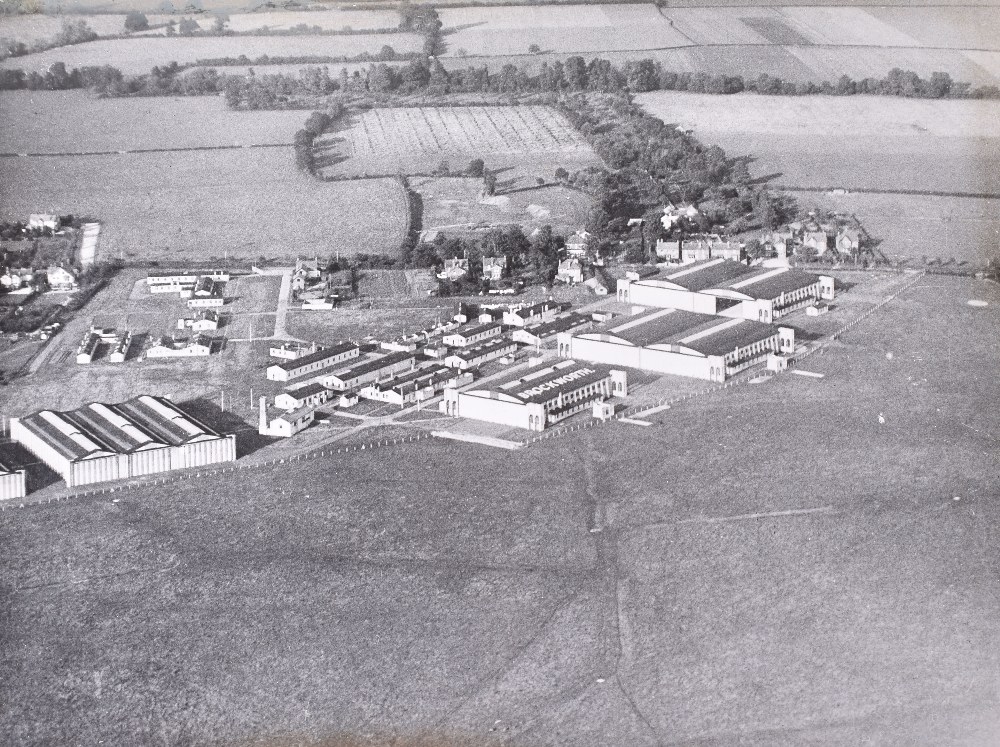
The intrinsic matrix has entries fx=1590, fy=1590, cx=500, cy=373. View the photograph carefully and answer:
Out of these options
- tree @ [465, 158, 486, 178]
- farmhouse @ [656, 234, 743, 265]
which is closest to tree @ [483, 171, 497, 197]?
tree @ [465, 158, 486, 178]

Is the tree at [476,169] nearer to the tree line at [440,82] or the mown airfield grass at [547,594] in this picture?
the tree line at [440,82]

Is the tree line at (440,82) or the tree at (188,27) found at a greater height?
the tree at (188,27)

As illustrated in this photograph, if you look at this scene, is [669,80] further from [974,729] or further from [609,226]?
[974,729]

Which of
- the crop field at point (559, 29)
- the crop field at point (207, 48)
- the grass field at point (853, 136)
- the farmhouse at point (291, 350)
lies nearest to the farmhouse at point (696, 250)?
the grass field at point (853, 136)

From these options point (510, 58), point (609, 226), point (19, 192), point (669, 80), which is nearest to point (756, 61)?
point (669, 80)

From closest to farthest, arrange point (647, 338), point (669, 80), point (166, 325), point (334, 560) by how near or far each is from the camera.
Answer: point (334, 560) → point (647, 338) → point (166, 325) → point (669, 80)

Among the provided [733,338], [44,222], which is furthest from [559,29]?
[733,338]

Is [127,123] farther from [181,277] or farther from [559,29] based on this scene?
[181,277]

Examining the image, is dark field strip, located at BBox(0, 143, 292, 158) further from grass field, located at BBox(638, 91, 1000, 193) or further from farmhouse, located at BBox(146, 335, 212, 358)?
farmhouse, located at BBox(146, 335, 212, 358)
